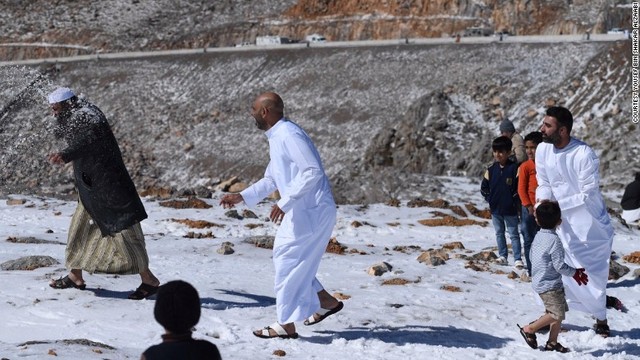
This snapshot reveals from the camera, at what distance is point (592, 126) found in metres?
31.7

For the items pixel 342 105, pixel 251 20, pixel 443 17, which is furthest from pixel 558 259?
pixel 251 20

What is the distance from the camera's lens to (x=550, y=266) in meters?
7.46

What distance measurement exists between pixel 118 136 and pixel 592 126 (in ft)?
79.5

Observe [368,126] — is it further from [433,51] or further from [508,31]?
[508,31]

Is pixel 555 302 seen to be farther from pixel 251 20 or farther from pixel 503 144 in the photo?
pixel 251 20

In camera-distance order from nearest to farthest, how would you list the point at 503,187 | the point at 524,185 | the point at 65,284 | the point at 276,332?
the point at 276,332 → the point at 65,284 → the point at 524,185 → the point at 503,187

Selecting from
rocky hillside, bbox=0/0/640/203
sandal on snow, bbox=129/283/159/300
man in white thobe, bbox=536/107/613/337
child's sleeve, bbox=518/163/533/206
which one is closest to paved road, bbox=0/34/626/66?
rocky hillside, bbox=0/0/640/203

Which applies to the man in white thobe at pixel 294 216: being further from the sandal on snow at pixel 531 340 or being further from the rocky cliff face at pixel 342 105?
the rocky cliff face at pixel 342 105

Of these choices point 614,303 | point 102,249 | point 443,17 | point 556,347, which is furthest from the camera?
point 443,17

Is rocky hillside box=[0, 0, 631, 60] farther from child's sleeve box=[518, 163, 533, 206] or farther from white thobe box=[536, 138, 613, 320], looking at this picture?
white thobe box=[536, 138, 613, 320]

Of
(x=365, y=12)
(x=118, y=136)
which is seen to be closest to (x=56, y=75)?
(x=118, y=136)

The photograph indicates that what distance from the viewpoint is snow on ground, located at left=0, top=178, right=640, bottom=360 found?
24.2 ft

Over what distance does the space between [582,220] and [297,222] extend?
8.13ft

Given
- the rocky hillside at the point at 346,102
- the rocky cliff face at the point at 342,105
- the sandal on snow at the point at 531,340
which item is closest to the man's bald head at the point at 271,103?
the sandal on snow at the point at 531,340
